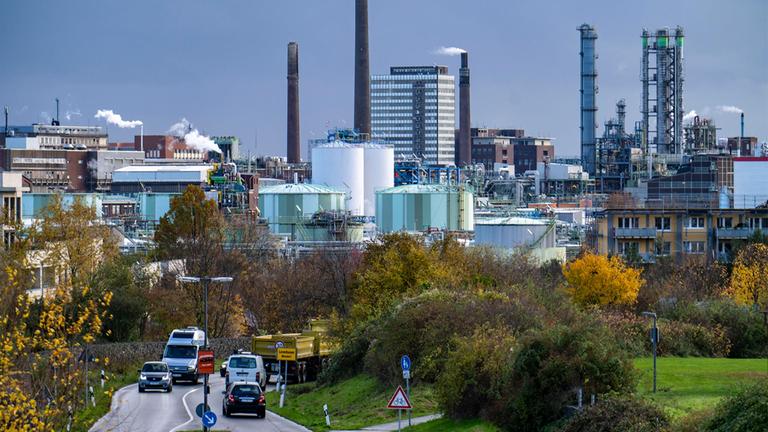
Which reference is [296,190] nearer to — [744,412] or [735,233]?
[735,233]

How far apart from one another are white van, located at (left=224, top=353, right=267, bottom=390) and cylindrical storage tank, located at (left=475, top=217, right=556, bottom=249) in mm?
62558

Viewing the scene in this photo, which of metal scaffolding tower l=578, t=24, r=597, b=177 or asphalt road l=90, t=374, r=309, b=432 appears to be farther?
metal scaffolding tower l=578, t=24, r=597, b=177

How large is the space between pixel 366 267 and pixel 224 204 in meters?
86.5

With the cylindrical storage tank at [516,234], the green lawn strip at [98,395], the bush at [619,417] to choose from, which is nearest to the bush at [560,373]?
the bush at [619,417]

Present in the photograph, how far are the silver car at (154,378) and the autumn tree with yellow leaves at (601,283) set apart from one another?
77.9 ft

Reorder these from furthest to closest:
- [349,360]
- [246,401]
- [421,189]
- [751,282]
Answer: [421,189], [751,282], [349,360], [246,401]

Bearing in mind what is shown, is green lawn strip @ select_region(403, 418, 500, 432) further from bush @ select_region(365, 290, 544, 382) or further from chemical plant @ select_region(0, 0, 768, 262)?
chemical plant @ select_region(0, 0, 768, 262)

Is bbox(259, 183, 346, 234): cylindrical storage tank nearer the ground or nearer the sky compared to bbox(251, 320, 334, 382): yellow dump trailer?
nearer the sky

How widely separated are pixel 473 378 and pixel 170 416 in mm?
11947

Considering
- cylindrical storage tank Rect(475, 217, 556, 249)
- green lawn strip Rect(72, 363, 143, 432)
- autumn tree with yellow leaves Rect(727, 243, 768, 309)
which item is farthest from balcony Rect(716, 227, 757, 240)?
green lawn strip Rect(72, 363, 143, 432)

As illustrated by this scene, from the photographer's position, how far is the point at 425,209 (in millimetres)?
154000

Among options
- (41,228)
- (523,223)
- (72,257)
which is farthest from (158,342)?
(523,223)

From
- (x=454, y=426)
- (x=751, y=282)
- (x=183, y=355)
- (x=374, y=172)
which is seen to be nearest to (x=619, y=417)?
A: (x=454, y=426)

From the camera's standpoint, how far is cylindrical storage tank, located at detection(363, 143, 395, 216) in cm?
17262
